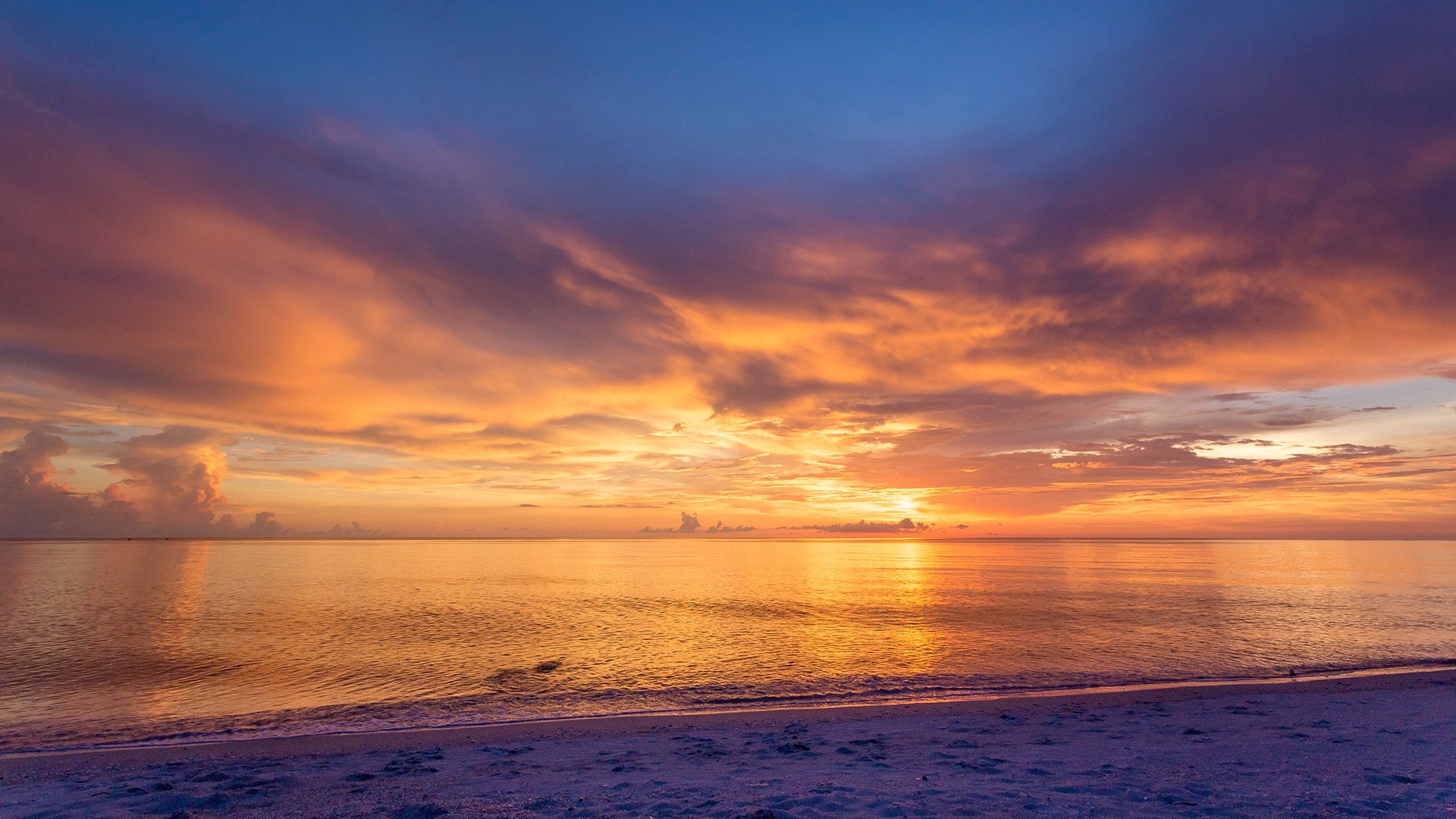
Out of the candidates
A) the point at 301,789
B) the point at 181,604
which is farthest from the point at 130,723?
the point at 181,604

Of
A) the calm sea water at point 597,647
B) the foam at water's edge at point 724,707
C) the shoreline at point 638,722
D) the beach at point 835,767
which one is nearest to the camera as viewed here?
the beach at point 835,767

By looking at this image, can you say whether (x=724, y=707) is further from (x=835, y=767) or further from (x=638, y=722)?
(x=835, y=767)

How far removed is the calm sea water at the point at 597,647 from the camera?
901 inches

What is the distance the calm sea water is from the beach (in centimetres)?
399

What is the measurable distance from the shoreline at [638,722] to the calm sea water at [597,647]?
1165 mm

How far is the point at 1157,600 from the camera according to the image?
5775 centimetres

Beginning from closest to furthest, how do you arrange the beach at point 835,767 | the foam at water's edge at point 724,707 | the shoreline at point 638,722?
the beach at point 835,767 < the shoreline at point 638,722 < the foam at water's edge at point 724,707

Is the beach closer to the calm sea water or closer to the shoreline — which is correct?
the shoreline

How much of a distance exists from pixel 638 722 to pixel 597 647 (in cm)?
1618

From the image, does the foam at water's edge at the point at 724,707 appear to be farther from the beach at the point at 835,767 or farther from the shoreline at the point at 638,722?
the beach at the point at 835,767

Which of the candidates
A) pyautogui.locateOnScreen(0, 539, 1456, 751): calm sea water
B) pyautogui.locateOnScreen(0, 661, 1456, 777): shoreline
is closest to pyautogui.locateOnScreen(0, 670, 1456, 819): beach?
pyautogui.locateOnScreen(0, 661, 1456, 777): shoreline

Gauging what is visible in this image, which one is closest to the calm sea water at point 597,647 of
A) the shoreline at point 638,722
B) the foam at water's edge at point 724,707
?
the foam at water's edge at point 724,707

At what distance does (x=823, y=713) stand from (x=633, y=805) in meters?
10.4

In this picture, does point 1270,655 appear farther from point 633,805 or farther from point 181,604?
point 181,604
